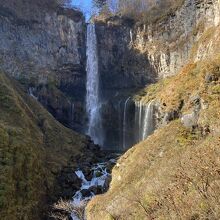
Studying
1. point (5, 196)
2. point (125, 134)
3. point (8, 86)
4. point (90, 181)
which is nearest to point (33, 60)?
point (8, 86)

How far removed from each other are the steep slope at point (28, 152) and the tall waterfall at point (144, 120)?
866cm

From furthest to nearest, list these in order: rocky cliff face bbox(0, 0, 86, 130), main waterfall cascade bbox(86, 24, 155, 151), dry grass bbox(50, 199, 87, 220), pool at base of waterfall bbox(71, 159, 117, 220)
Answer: rocky cliff face bbox(0, 0, 86, 130)
main waterfall cascade bbox(86, 24, 155, 151)
pool at base of waterfall bbox(71, 159, 117, 220)
dry grass bbox(50, 199, 87, 220)

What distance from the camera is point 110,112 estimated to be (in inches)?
2648

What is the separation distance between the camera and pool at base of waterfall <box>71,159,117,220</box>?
39.4 m

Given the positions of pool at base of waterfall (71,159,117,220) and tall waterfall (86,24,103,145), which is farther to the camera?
tall waterfall (86,24,103,145)

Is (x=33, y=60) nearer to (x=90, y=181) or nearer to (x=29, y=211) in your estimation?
(x=90, y=181)

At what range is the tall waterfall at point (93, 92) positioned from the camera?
221 ft

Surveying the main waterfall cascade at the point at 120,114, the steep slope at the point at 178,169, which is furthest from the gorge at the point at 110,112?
the main waterfall cascade at the point at 120,114

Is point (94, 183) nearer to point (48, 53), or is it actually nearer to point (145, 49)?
point (145, 49)

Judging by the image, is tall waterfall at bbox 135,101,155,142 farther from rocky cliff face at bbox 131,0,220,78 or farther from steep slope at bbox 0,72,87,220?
rocky cliff face at bbox 131,0,220,78

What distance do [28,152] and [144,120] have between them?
2148cm

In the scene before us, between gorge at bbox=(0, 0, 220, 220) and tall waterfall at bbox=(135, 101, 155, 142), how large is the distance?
23 centimetres

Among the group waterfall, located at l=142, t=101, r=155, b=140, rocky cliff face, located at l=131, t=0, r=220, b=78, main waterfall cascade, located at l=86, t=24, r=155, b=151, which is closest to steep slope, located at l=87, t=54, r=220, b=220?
waterfall, located at l=142, t=101, r=155, b=140

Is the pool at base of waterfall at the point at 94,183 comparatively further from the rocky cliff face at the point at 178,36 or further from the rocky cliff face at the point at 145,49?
the rocky cliff face at the point at 178,36
